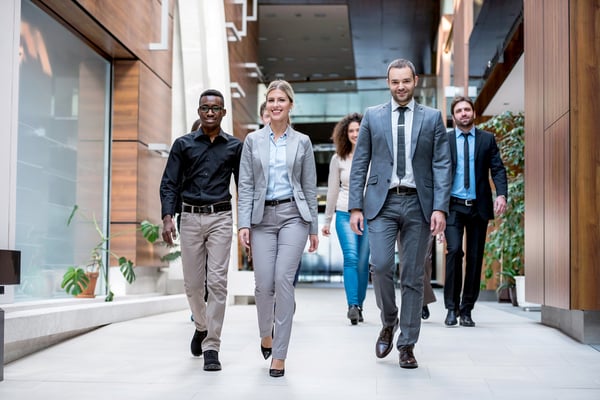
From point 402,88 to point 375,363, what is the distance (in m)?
1.52

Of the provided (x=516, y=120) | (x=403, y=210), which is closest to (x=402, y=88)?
(x=403, y=210)

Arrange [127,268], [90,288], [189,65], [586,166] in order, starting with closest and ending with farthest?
[586,166] < [90,288] < [127,268] < [189,65]

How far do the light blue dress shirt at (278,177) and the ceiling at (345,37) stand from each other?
45.8ft

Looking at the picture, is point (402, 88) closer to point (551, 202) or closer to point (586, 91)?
point (586, 91)

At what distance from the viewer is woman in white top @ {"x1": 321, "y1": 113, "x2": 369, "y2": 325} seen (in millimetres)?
6711

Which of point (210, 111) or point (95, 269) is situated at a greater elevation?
point (210, 111)

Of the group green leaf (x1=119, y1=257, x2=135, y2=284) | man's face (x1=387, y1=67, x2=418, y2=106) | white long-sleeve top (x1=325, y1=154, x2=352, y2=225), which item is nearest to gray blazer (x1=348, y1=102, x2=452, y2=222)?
man's face (x1=387, y1=67, x2=418, y2=106)

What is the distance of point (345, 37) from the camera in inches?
Result: 866

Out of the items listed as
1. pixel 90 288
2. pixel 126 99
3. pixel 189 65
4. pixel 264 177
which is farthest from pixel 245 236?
pixel 189 65

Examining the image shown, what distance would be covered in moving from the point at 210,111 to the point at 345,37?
17.9m

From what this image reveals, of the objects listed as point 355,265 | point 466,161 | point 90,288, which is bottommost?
point 90,288

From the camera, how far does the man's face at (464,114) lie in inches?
257

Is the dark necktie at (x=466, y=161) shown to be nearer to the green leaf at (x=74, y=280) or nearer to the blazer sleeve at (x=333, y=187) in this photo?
the blazer sleeve at (x=333, y=187)

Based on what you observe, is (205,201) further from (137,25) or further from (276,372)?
(137,25)
